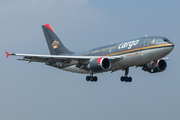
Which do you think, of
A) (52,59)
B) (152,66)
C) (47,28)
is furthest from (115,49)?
(47,28)

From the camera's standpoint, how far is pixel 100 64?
1592 inches

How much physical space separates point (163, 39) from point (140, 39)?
2.84 m

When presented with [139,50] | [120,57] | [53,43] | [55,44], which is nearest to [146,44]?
[139,50]

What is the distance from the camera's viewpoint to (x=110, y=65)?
41062mm

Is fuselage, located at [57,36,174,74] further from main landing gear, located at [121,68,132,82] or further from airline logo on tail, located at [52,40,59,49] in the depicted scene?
airline logo on tail, located at [52,40,59,49]

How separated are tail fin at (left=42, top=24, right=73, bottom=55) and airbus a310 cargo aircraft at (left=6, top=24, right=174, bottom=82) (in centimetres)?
439

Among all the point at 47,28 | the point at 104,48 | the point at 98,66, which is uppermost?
the point at 47,28

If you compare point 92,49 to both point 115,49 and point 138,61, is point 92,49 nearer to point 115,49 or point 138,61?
point 115,49

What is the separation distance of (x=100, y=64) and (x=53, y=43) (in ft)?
48.9

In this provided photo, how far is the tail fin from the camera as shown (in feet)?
172

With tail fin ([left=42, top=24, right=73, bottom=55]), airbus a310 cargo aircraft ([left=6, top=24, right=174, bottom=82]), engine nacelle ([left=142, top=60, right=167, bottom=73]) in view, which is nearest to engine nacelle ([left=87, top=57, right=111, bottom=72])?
airbus a310 cargo aircraft ([left=6, top=24, right=174, bottom=82])

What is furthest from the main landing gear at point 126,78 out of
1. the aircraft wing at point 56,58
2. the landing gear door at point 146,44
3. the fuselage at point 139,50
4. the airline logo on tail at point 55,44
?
the airline logo on tail at point 55,44

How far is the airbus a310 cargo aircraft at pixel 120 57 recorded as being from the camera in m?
39.0

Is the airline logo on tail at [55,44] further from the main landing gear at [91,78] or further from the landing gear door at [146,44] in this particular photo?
the landing gear door at [146,44]
